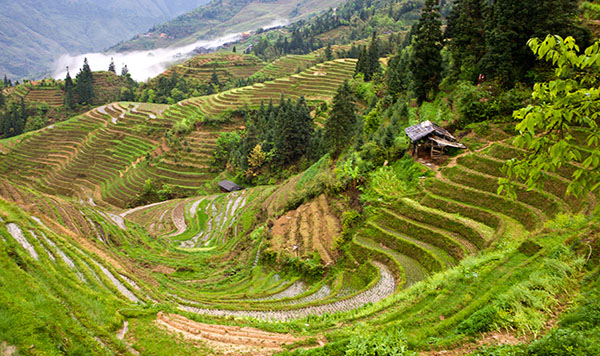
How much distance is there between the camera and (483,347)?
5512 mm

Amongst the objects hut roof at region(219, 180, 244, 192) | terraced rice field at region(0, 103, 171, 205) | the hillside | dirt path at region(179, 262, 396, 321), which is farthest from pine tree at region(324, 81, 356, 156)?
terraced rice field at region(0, 103, 171, 205)

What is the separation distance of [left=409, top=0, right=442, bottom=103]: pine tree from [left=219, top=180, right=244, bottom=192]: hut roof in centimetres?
2948

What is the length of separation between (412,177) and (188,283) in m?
13.9

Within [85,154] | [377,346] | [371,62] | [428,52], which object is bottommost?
[85,154]

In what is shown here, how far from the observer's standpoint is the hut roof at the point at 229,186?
45.7 meters

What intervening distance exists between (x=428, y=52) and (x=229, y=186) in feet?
106

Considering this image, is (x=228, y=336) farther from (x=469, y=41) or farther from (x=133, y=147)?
(x=133, y=147)

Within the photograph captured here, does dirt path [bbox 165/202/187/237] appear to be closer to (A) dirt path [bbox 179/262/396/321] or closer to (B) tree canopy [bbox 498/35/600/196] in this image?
(A) dirt path [bbox 179/262/396/321]

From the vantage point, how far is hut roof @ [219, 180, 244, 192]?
45.7m

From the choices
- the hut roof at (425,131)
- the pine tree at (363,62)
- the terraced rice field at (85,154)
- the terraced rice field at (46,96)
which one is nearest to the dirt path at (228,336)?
the hut roof at (425,131)

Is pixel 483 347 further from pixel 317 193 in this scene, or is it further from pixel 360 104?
pixel 360 104

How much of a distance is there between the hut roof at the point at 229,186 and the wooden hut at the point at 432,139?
31.5 meters

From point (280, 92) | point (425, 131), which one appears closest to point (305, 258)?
point (425, 131)

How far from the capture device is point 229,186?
4628cm
